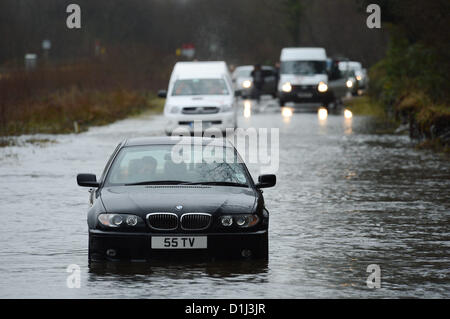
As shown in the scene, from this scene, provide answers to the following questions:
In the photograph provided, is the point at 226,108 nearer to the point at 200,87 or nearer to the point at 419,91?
the point at 200,87

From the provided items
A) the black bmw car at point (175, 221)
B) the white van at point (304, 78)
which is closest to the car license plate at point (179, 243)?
the black bmw car at point (175, 221)

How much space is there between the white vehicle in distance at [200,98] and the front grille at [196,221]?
19.4 meters

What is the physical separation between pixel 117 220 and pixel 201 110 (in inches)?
787

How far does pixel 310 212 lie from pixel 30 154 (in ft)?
38.1

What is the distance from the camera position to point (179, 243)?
1046 centimetres

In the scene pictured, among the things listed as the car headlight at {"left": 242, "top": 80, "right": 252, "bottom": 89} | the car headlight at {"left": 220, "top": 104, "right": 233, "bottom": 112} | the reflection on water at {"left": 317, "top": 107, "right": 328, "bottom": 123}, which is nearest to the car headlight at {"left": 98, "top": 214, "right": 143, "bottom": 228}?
the car headlight at {"left": 220, "top": 104, "right": 233, "bottom": 112}

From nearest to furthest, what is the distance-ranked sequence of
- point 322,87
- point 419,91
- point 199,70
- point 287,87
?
point 419,91, point 199,70, point 322,87, point 287,87

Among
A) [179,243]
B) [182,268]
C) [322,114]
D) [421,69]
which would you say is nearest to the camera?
[179,243]

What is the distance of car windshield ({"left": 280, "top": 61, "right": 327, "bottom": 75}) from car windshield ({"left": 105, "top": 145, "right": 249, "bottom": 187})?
33946mm

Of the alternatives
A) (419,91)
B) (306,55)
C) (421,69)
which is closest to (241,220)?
(419,91)

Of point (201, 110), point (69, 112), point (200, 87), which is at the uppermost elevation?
point (200, 87)

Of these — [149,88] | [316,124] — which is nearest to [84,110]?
[316,124]

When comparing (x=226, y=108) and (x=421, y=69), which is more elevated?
(x=421, y=69)

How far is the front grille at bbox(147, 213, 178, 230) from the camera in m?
10.6
